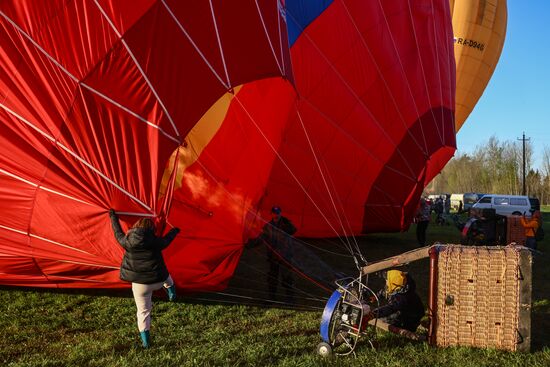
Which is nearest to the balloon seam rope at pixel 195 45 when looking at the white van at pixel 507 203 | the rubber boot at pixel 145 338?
the rubber boot at pixel 145 338

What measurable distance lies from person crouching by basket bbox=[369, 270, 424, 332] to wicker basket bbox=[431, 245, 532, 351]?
34cm

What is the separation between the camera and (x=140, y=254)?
152 inches

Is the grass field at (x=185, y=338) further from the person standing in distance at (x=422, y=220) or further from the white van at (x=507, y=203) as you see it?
the white van at (x=507, y=203)

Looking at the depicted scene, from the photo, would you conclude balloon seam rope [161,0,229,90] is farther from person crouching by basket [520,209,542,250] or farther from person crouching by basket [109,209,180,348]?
person crouching by basket [520,209,542,250]

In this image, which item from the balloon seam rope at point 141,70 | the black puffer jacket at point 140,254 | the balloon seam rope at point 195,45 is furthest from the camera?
the balloon seam rope at point 195,45

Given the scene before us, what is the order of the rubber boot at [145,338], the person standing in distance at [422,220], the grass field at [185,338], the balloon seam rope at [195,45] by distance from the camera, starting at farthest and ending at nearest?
the person standing in distance at [422,220]
the balloon seam rope at [195,45]
the rubber boot at [145,338]
the grass field at [185,338]

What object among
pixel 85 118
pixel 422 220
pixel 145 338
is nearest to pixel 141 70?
pixel 85 118

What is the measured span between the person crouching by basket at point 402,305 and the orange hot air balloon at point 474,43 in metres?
10.2

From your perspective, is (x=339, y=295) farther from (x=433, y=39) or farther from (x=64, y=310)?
(x=433, y=39)

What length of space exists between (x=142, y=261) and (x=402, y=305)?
2121mm

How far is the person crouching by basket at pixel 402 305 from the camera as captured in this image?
431 cm

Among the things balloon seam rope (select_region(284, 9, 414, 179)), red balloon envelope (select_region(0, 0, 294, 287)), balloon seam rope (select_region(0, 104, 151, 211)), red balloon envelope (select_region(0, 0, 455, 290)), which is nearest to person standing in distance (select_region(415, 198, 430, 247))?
balloon seam rope (select_region(284, 9, 414, 179))

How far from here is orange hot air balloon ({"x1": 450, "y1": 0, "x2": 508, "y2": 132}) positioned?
1320cm

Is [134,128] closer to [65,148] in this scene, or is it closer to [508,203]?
[65,148]
